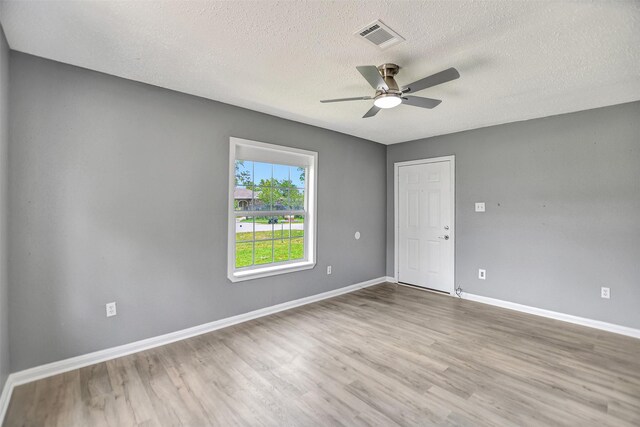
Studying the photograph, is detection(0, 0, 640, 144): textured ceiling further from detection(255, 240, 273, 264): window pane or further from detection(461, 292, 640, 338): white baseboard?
detection(461, 292, 640, 338): white baseboard

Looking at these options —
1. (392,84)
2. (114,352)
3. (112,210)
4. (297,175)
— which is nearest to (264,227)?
(297,175)

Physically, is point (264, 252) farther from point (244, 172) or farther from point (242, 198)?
point (244, 172)

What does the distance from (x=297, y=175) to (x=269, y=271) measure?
134cm

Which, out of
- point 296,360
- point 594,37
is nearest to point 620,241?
point 594,37

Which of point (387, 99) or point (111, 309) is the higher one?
point (387, 99)

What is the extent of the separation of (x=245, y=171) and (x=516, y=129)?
138 inches

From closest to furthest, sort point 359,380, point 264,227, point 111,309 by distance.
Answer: point 359,380
point 111,309
point 264,227

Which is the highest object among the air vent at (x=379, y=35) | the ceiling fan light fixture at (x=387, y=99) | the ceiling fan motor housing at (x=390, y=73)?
the air vent at (x=379, y=35)

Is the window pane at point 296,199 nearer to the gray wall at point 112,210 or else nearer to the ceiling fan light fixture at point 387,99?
the gray wall at point 112,210

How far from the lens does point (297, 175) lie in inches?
155

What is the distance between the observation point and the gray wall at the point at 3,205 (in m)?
1.86

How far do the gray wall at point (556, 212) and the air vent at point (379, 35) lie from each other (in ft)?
8.96

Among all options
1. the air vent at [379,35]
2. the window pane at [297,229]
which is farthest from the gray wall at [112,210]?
the air vent at [379,35]

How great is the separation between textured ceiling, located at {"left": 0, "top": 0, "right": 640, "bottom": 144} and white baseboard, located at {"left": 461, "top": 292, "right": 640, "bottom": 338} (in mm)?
2374
